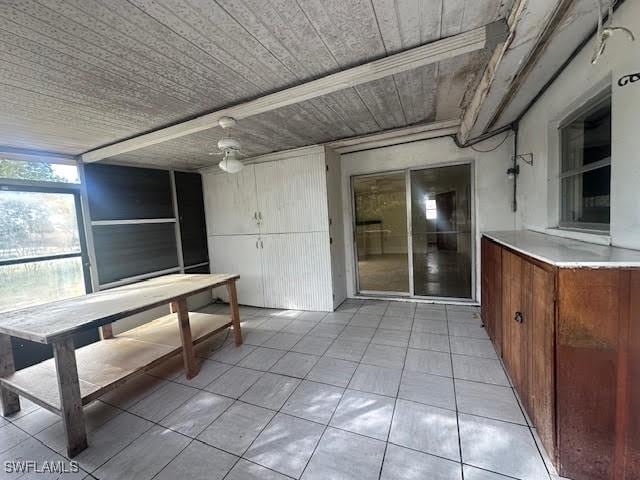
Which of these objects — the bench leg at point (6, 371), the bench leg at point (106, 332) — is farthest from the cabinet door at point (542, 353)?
the bench leg at point (106, 332)

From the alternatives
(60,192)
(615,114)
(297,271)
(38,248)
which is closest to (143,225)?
(60,192)

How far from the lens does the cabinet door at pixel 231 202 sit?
4195 mm

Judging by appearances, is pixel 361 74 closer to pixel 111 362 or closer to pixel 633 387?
pixel 633 387

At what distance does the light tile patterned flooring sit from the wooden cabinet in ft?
0.72

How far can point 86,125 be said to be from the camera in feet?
8.11

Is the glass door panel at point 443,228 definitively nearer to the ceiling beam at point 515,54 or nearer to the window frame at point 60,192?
the ceiling beam at point 515,54

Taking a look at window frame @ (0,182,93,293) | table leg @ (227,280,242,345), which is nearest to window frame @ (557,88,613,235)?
table leg @ (227,280,242,345)

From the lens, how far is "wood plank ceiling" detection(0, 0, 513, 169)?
1.29 m

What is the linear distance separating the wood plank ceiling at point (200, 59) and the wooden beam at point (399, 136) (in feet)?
1.35

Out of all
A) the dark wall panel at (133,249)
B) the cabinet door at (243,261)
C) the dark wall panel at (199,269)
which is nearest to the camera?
the dark wall panel at (133,249)

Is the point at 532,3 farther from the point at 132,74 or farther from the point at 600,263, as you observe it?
the point at 132,74

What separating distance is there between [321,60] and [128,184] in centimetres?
342

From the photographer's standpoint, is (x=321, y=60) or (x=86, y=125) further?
(x=86, y=125)

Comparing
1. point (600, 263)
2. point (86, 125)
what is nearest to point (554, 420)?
point (600, 263)
